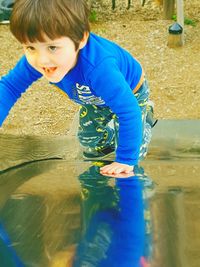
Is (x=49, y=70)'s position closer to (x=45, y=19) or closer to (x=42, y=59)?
(x=42, y=59)

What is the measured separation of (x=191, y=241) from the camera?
69.5 inches

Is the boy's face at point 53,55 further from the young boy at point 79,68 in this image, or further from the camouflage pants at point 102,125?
the camouflage pants at point 102,125

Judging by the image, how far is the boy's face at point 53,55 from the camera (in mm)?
1896

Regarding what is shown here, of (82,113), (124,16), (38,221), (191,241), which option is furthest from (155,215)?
(124,16)

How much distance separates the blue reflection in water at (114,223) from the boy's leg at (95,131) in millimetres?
329

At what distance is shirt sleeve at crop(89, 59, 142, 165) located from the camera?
2006mm

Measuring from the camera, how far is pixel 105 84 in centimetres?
201

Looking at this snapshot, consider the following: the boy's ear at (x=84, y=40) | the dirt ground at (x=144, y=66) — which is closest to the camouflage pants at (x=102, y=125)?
the boy's ear at (x=84, y=40)

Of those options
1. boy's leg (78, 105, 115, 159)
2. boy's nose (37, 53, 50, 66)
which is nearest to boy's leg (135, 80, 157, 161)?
boy's leg (78, 105, 115, 159)

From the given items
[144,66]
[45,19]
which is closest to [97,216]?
[45,19]

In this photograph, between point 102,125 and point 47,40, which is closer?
point 47,40

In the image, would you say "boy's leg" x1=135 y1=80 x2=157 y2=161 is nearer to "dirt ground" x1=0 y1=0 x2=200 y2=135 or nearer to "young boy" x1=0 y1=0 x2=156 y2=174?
"young boy" x1=0 y1=0 x2=156 y2=174

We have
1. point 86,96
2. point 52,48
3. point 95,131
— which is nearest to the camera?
point 52,48

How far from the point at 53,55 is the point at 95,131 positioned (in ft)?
2.71
